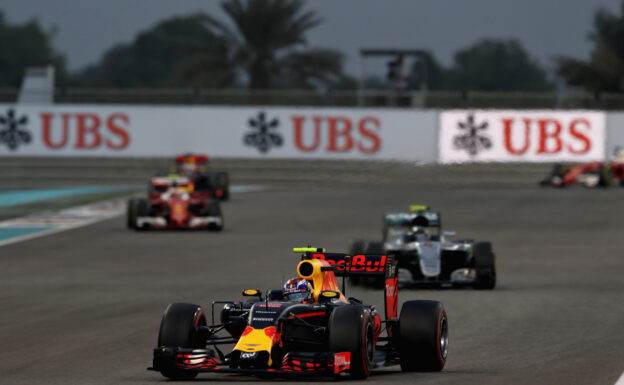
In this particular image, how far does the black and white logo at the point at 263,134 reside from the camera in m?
50.2

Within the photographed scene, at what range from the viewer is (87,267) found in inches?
930

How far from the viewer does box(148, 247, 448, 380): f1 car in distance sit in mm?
10719

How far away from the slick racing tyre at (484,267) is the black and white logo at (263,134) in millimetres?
30683

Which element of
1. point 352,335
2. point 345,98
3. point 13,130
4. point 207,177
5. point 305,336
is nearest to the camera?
point 352,335

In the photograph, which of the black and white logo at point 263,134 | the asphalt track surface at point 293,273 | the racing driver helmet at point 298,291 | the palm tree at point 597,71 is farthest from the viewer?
the palm tree at point 597,71

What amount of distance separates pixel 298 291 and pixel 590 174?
3801 cm

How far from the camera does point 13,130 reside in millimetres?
50031

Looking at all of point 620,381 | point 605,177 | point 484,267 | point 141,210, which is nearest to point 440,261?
point 484,267

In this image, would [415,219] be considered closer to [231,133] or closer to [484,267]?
[484,267]

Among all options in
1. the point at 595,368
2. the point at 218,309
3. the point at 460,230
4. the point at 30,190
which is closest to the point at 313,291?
the point at 595,368

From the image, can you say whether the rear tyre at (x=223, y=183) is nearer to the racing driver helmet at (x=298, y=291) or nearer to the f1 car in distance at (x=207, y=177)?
the f1 car in distance at (x=207, y=177)

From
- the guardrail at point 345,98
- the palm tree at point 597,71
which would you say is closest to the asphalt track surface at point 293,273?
the guardrail at point 345,98

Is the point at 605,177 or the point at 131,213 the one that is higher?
the point at 605,177

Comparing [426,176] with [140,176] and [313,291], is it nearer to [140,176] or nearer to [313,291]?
[140,176]
